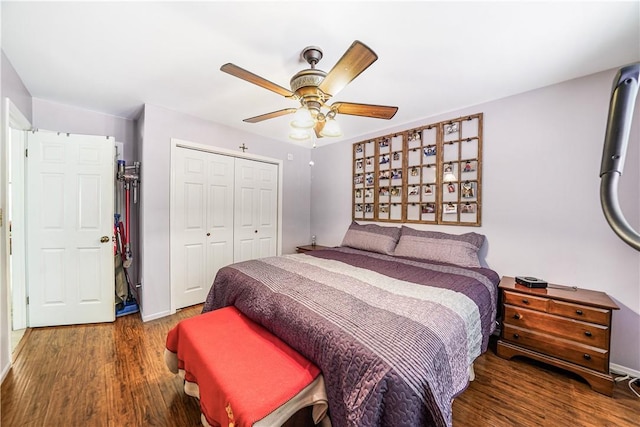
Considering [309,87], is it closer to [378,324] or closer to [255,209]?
[378,324]

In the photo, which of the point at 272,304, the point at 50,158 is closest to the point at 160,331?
the point at 272,304

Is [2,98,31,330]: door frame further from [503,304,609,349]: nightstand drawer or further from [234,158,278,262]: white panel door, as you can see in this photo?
[503,304,609,349]: nightstand drawer

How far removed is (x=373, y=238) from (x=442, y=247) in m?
0.80

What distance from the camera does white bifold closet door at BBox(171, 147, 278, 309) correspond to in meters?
3.05

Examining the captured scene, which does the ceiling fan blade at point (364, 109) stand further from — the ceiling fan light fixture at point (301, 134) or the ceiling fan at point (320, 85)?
the ceiling fan light fixture at point (301, 134)

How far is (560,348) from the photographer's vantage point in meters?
1.90

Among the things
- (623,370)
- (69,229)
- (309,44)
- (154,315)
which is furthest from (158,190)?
(623,370)

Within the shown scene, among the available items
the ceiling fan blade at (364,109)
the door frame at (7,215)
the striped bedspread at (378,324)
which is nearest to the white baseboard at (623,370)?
the striped bedspread at (378,324)

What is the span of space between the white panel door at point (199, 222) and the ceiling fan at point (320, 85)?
1541mm

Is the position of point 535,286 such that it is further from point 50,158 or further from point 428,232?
point 50,158

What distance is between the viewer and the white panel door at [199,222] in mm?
3031

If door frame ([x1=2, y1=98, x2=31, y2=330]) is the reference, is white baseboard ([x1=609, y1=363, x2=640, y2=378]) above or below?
below

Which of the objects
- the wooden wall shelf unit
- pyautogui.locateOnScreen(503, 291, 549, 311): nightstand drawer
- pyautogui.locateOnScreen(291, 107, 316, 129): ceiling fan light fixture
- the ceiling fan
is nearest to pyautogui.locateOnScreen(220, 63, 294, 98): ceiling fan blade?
the ceiling fan

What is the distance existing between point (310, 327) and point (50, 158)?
314 cm
